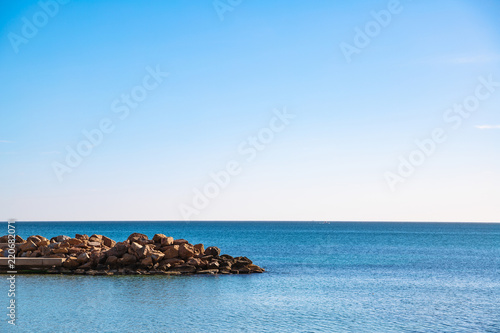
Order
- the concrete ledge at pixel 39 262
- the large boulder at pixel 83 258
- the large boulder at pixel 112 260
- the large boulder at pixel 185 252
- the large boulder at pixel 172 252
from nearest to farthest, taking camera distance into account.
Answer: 1. the large boulder at pixel 112 260
2. the concrete ledge at pixel 39 262
3. the large boulder at pixel 83 258
4. the large boulder at pixel 172 252
5. the large boulder at pixel 185 252

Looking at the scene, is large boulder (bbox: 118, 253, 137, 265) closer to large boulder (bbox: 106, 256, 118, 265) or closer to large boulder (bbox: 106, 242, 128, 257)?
large boulder (bbox: 106, 256, 118, 265)

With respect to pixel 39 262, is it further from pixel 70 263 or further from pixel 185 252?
pixel 185 252

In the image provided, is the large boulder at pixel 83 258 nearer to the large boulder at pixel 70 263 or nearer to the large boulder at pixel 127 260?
the large boulder at pixel 70 263

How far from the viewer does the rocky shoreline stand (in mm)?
45469

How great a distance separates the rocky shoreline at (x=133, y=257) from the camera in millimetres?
45469

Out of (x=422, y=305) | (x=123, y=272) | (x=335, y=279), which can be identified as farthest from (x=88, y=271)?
(x=422, y=305)

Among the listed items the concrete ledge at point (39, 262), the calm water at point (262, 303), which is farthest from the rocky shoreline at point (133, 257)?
the calm water at point (262, 303)

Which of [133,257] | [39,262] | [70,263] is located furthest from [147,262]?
[39,262]

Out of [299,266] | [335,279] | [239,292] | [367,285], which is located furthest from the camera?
[299,266]

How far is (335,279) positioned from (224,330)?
22622 mm

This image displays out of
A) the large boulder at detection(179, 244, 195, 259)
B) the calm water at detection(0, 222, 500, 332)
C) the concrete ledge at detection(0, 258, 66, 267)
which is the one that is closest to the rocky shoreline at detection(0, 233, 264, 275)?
the large boulder at detection(179, 244, 195, 259)

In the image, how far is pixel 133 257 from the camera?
151 feet

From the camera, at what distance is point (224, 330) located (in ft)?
84.6

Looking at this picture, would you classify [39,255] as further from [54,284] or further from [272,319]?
[272,319]
